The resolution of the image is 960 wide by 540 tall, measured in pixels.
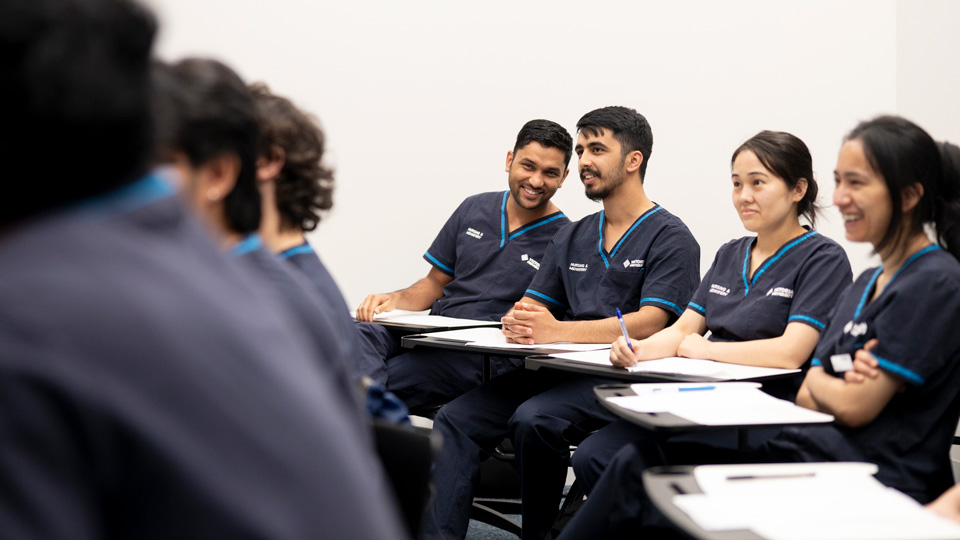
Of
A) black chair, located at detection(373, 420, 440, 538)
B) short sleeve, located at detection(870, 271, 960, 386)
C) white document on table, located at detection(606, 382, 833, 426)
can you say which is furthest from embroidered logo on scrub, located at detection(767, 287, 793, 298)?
black chair, located at detection(373, 420, 440, 538)

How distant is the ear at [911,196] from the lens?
71.0 inches

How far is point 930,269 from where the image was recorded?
5.62ft

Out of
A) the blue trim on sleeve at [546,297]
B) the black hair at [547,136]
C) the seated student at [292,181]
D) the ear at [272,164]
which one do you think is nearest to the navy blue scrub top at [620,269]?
the blue trim on sleeve at [546,297]

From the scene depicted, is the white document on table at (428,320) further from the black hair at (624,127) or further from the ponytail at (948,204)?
the ponytail at (948,204)

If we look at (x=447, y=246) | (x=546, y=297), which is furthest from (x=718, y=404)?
(x=447, y=246)

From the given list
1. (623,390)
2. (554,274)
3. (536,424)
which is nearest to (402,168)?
(554,274)

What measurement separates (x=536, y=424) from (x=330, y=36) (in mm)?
2266

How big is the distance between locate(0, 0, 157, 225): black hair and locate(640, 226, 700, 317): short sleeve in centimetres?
244

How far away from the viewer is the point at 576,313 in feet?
9.96

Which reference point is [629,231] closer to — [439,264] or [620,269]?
[620,269]

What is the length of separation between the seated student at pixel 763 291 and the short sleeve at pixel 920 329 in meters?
0.55

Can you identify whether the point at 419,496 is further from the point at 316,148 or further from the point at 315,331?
the point at 316,148

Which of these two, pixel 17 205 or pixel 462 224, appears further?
pixel 462 224

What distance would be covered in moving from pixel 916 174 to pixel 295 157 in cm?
128
